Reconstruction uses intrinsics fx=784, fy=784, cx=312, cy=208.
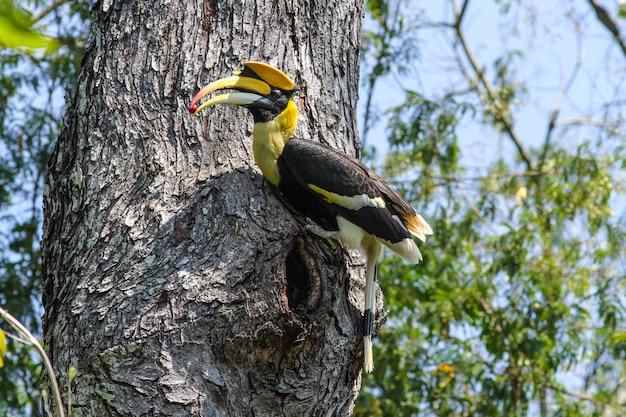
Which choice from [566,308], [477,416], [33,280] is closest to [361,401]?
[477,416]

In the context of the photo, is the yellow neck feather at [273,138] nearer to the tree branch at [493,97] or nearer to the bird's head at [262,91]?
the bird's head at [262,91]

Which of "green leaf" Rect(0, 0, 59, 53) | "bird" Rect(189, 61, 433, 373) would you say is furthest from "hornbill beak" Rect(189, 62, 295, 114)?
"green leaf" Rect(0, 0, 59, 53)

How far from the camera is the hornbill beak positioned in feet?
9.90

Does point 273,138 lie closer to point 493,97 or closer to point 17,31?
point 17,31

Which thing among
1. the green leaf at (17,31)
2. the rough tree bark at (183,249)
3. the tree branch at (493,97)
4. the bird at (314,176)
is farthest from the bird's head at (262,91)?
the tree branch at (493,97)

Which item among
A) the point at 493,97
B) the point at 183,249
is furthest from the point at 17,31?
the point at 493,97

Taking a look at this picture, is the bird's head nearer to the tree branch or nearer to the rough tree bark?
the rough tree bark

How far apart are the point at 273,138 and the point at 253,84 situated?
232 mm

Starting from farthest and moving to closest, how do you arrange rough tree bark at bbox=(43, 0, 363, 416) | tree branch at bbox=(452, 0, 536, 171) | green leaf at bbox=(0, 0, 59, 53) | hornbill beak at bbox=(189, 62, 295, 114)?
tree branch at bbox=(452, 0, 536, 171)
hornbill beak at bbox=(189, 62, 295, 114)
rough tree bark at bbox=(43, 0, 363, 416)
green leaf at bbox=(0, 0, 59, 53)

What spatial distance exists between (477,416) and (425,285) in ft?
3.42

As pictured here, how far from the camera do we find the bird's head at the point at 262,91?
307 centimetres

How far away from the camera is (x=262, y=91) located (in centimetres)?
317

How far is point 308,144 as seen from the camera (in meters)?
3.16

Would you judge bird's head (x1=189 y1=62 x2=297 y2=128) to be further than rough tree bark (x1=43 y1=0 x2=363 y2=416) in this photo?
Yes
